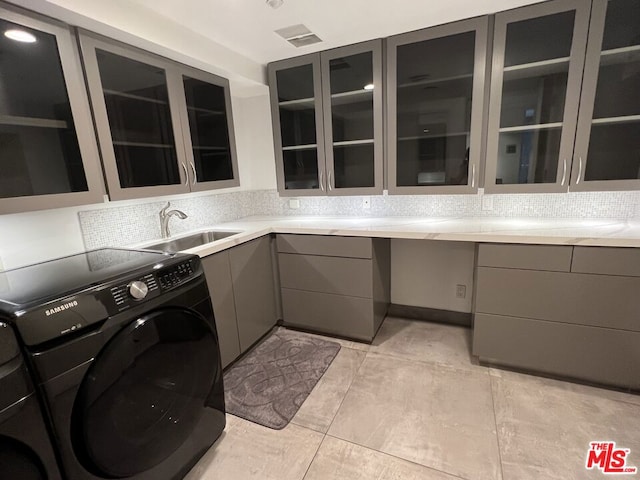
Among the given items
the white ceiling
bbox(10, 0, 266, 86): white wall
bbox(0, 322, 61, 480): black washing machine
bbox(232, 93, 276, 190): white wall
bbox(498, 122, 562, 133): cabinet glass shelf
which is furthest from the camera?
bbox(232, 93, 276, 190): white wall

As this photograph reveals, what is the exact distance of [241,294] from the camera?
2.11 metres

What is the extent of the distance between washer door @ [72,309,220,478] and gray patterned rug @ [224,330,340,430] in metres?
0.48

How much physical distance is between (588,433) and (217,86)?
9.88 feet

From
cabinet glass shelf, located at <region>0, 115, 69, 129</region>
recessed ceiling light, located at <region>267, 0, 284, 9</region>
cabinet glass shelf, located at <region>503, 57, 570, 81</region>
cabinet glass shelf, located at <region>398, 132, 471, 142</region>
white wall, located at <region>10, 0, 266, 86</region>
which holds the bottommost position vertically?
cabinet glass shelf, located at <region>398, 132, 471, 142</region>

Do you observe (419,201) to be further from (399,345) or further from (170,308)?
(170,308)

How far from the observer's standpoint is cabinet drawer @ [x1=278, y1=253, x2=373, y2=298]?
2.18 meters

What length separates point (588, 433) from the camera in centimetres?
148

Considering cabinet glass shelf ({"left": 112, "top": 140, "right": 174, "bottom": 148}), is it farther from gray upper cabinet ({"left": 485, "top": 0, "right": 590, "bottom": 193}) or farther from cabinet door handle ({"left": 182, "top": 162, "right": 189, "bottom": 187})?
gray upper cabinet ({"left": 485, "top": 0, "right": 590, "bottom": 193})

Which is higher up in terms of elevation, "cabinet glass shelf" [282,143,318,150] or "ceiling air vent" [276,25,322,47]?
"ceiling air vent" [276,25,322,47]

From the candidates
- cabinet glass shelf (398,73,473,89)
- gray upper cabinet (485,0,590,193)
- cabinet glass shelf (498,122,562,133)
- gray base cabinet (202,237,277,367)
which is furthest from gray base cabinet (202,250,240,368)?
cabinet glass shelf (498,122,562,133)

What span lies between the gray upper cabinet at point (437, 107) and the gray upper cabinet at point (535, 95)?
99mm

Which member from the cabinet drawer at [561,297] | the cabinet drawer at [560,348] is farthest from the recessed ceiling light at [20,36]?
the cabinet drawer at [560,348]

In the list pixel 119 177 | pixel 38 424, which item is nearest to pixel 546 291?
pixel 38 424

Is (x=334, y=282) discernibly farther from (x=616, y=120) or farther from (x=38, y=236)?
(x=616, y=120)
